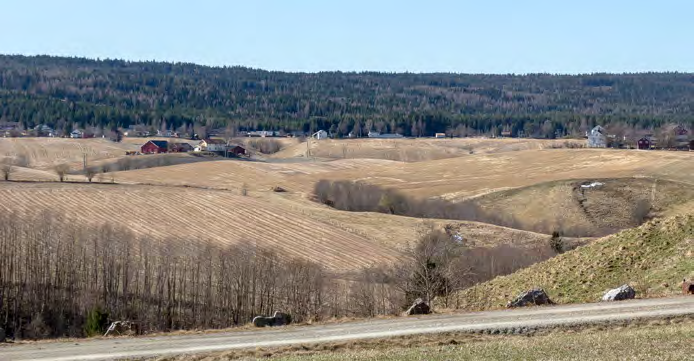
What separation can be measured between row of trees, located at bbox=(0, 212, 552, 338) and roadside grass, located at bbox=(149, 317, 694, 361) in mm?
20679

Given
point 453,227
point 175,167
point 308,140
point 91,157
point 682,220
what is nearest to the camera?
point 682,220

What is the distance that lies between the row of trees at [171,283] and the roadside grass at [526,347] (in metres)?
20.7

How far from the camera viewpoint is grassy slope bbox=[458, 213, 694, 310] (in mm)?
30453

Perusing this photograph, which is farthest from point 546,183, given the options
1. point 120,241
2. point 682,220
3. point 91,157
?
point 91,157

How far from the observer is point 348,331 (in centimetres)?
2370

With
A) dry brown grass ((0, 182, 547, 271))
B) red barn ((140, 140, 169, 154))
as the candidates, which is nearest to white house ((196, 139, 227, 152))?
red barn ((140, 140, 169, 154))

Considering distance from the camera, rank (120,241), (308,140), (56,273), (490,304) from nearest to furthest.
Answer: (490,304)
(56,273)
(120,241)
(308,140)

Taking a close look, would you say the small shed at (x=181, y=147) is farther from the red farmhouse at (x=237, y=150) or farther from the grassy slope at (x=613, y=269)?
the grassy slope at (x=613, y=269)

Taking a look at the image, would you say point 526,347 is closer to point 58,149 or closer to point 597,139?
point 58,149

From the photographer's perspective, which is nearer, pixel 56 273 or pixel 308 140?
pixel 56 273

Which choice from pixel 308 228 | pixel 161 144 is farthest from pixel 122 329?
pixel 161 144

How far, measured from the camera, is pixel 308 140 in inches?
7574

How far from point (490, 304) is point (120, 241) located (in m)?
38.0

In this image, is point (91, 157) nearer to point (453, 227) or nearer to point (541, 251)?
point (453, 227)
